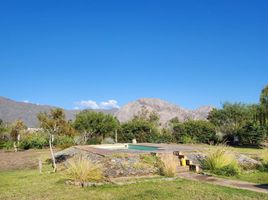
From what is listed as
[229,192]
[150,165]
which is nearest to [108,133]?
[150,165]

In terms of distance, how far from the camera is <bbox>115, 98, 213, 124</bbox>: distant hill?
277 ft

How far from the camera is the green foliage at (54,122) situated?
15.2 metres

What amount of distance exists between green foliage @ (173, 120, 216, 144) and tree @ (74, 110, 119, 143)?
620 centimetres

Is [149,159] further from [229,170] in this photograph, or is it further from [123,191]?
[123,191]

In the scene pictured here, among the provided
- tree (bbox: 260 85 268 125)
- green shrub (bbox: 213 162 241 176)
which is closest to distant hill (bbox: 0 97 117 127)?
tree (bbox: 260 85 268 125)

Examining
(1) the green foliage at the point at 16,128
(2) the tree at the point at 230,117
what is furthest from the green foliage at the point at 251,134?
(1) the green foliage at the point at 16,128

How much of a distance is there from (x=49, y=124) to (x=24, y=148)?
43.1 ft

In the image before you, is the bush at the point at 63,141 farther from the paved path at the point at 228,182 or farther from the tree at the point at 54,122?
the paved path at the point at 228,182

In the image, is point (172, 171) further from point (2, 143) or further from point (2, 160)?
point (2, 143)

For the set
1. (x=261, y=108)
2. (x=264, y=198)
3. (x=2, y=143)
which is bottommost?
(x=264, y=198)

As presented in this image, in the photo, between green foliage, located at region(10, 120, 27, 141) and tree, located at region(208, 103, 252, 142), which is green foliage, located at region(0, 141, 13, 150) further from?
tree, located at region(208, 103, 252, 142)

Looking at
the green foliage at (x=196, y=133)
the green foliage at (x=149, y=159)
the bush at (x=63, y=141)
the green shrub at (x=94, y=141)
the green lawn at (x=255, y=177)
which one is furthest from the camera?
the green foliage at (x=196, y=133)

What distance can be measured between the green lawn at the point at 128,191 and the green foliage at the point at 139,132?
18.9 meters

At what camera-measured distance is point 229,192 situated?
9117 mm
